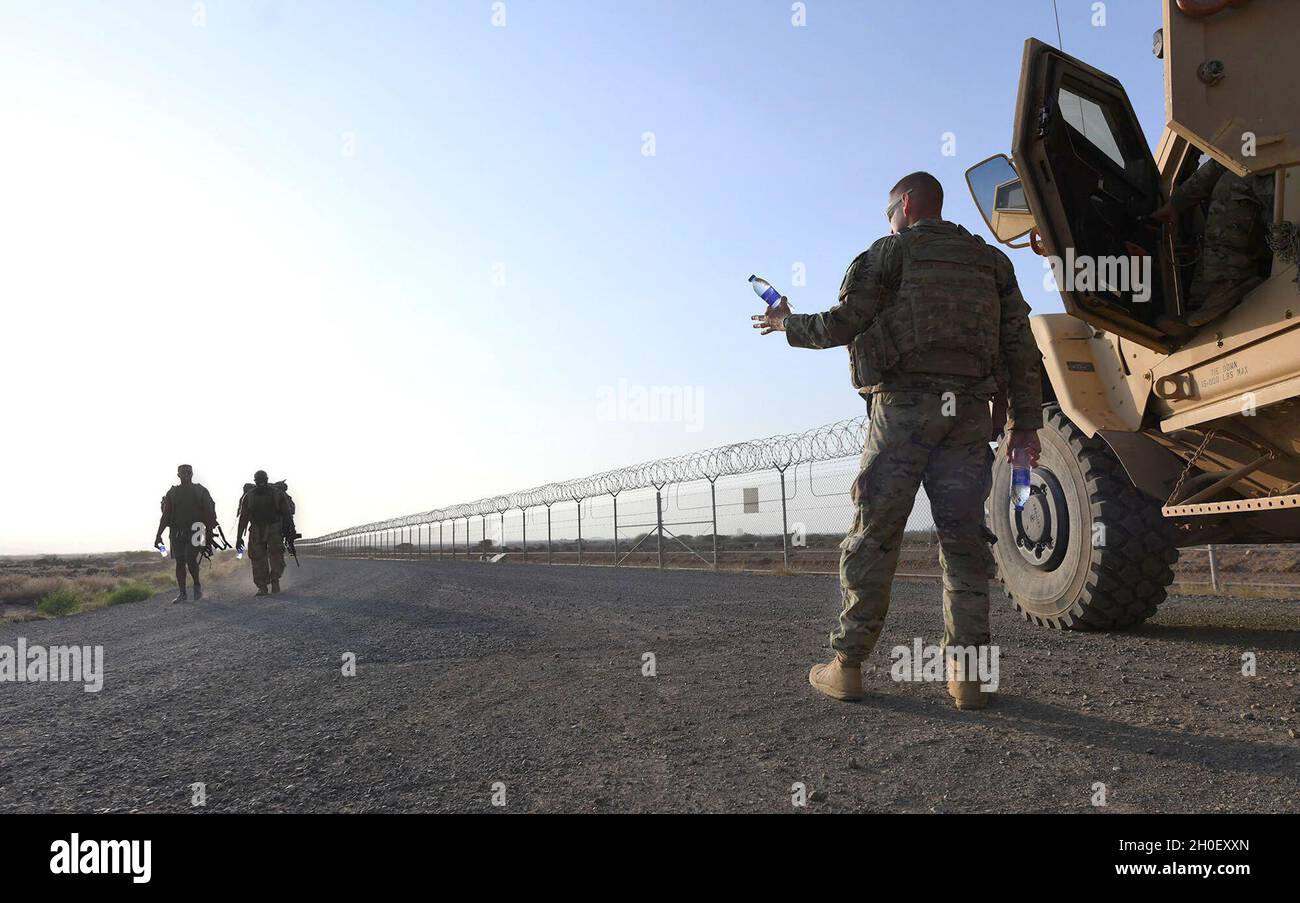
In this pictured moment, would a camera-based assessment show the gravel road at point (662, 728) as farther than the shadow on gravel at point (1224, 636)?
No

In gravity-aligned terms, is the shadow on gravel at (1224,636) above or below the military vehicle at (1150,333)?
below

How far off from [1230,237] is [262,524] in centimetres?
1267

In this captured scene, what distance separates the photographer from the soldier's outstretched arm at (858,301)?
10.5 ft

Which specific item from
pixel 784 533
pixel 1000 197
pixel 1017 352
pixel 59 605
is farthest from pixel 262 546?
pixel 1017 352

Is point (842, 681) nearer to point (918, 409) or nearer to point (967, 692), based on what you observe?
point (967, 692)

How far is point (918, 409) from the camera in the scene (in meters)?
3.11

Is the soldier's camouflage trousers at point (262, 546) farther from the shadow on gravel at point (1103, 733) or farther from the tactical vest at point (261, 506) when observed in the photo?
the shadow on gravel at point (1103, 733)

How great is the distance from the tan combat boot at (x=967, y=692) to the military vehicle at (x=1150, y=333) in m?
1.55

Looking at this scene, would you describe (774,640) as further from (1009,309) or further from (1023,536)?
(1009,309)

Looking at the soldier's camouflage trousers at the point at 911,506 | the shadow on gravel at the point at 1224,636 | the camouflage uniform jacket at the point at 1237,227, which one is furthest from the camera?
the shadow on gravel at the point at 1224,636

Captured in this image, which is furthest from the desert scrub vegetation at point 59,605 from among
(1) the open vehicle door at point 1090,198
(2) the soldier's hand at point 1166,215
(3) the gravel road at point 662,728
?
(2) the soldier's hand at point 1166,215

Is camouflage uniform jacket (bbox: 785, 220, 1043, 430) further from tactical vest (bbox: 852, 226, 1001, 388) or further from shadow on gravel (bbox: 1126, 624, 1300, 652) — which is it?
shadow on gravel (bbox: 1126, 624, 1300, 652)

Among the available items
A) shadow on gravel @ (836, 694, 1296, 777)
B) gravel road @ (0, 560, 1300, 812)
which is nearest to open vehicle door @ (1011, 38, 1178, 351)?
gravel road @ (0, 560, 1300, 812)

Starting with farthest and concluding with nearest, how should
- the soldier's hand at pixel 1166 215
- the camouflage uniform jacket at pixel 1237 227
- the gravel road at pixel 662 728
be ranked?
the soldier's hand at pixel 1166 215 → the camouflage uniform jacket at pixel 1237 227 → the gravel road at pixel 662 728
